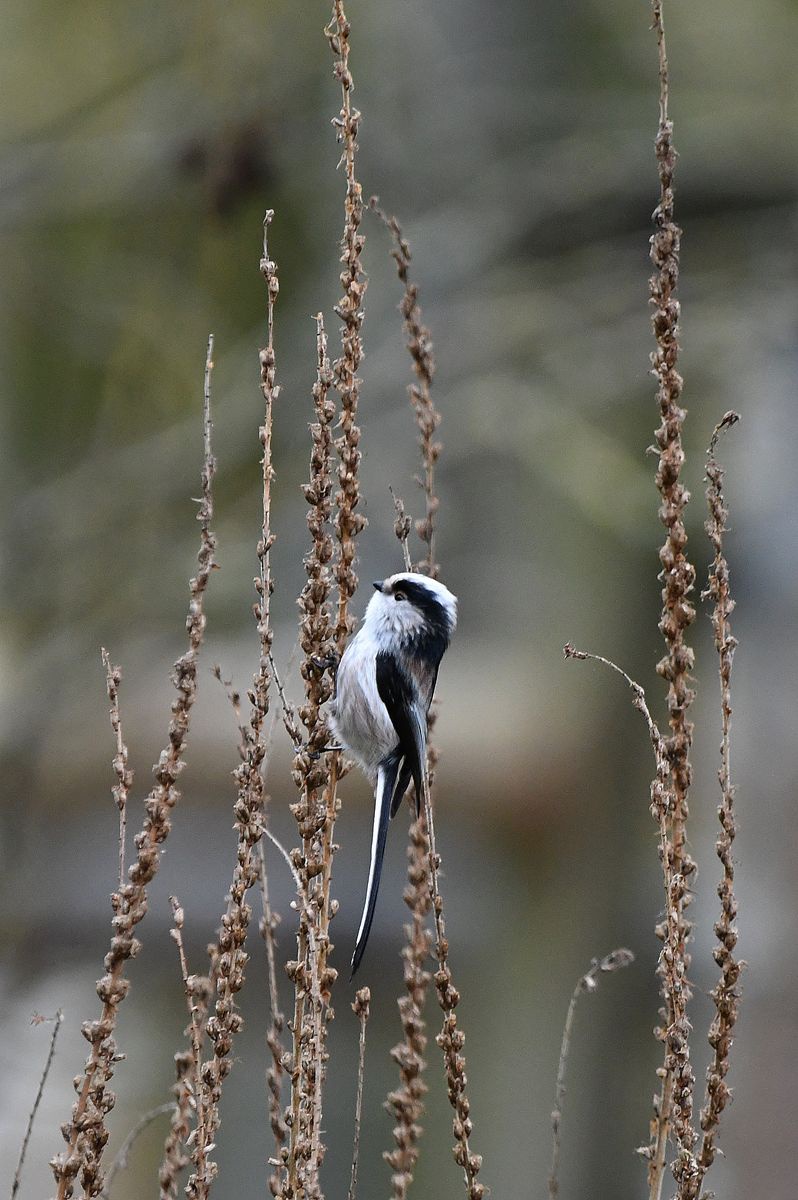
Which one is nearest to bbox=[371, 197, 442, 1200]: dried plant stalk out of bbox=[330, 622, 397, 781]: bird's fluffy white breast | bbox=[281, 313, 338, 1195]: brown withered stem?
bbox=[281, 313, 338, 1195]: brown withered stem

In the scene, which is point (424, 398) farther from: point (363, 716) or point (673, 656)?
point (363, 716)

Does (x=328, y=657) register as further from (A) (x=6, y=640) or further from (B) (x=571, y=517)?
(B) (x=571, y=517)

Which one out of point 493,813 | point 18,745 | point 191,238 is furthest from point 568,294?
point 18,745

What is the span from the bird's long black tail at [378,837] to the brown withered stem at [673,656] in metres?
0.35

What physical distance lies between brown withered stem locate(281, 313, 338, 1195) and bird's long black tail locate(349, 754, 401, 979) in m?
0.06

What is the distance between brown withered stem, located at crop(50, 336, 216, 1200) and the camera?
1247 millimetres

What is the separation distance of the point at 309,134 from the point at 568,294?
1471 mm

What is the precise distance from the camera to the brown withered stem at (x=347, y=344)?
1508 millimetres

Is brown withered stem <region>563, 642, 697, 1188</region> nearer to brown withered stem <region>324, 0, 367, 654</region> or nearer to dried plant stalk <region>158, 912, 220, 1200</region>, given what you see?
brown withered stem <region>324, 0, 367, 654</region>

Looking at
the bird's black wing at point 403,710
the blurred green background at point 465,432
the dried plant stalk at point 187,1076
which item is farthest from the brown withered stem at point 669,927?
the blurred green background at point 465,432

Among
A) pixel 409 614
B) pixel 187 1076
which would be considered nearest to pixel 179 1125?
pixel 187 1076

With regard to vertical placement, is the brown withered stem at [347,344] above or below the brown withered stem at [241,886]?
above

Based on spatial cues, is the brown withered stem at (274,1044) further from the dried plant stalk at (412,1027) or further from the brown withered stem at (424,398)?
the brown withered stem at (424,398)

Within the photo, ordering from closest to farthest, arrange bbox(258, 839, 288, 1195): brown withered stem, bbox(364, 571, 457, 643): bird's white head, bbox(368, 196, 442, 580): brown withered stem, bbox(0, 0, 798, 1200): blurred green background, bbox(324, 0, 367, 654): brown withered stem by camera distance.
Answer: bbox(258, 839, 288, 1195): brown withered stem, bbox(324, 0, 367, 654): brown withered stem, bbox(368, 196, 442, 580): brown withered stem, bbox(364, 571, 457, 643): bird's white head, bbox(0, 0, 798, 1200): blurred green background
